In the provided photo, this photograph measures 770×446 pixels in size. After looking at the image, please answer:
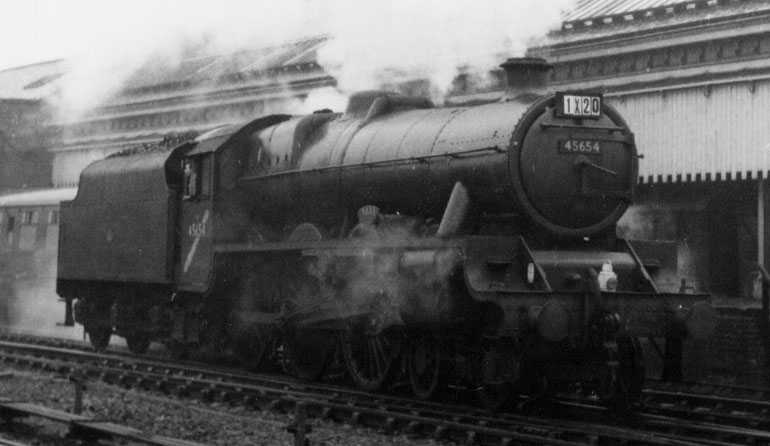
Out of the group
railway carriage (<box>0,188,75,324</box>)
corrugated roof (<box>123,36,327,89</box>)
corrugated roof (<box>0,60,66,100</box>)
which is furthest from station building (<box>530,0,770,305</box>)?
corrugated roof (<box>0,60,66,100</box>)

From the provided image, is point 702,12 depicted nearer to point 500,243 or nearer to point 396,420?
point 500,243

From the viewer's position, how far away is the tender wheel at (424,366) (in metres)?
12.3

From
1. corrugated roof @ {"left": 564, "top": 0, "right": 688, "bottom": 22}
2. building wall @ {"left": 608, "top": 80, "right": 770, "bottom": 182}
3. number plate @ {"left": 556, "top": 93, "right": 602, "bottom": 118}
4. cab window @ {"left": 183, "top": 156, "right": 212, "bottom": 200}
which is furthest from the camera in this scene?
corrugated roof @ {"left": 564, "top": 0, "right": 688, "bottom": 22}

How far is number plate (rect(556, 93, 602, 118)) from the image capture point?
11.8 m

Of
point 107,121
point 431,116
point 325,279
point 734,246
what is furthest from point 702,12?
point 107,121

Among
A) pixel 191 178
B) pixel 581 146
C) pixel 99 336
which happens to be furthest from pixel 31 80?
pixel 581 146

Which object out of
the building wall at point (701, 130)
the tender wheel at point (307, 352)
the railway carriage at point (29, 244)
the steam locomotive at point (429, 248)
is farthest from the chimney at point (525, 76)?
the railway carriage at point (29, 244)

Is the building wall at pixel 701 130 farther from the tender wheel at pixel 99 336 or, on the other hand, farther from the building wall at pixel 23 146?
the building wall at pixel 23 146

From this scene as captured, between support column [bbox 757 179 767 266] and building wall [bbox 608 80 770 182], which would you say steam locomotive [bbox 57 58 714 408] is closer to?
support column [bbox 757 179 767 266]

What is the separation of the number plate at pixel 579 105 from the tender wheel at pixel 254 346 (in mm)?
5249

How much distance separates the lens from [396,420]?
1099cm

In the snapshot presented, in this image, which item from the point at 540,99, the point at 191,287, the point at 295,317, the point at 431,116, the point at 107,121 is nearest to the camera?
the point at 540,99

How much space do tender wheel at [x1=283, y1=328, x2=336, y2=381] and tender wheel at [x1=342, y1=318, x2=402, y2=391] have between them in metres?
0.56

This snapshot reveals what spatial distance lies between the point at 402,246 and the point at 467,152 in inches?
44.1
